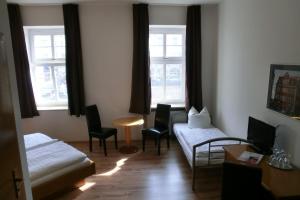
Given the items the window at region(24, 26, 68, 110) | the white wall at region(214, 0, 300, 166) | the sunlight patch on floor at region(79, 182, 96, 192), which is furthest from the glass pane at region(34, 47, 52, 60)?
the white wall at region(214, 0, 300, 166)

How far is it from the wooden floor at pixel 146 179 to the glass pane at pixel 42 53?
7.58ft

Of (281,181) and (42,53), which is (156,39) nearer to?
(42,53)

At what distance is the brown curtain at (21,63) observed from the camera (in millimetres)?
4348

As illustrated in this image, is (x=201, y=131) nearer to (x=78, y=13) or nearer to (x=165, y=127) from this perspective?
(x=165, y=127)

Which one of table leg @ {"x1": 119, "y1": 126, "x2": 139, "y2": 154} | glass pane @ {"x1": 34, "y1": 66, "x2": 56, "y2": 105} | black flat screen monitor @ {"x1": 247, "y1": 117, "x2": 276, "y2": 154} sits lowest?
table leg @ {"x1": 119, "y1": 126, "x2": 139, "y2": 154}

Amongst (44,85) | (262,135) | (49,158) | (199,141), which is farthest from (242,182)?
(44,85)

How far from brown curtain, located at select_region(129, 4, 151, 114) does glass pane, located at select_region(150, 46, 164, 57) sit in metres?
0.37

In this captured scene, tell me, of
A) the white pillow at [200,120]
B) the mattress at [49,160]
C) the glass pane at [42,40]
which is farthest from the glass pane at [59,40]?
the white pillow at [200,120]

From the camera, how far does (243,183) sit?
6.80ft

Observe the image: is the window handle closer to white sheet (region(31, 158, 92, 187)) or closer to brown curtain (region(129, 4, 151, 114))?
white sheet (region(31, 158, 92, 187))

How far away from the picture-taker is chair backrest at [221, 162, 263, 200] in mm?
2021

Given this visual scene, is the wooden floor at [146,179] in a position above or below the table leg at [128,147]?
below

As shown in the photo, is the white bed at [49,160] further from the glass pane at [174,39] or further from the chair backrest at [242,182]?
the glass pane at [174,39]

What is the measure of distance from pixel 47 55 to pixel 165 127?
9.66ft
